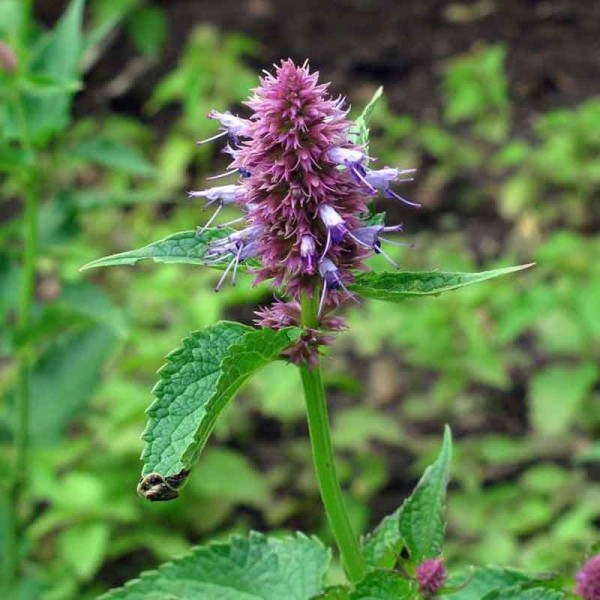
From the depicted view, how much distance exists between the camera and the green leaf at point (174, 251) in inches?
46.0

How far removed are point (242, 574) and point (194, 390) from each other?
40cm

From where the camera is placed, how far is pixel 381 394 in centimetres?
433

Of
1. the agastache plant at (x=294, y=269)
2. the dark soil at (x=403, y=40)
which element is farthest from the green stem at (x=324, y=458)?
the dark soil at (x=403, y=40)

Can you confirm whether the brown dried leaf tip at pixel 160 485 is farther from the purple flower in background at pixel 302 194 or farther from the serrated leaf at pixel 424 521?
the serrated leaf at pixel 424 521

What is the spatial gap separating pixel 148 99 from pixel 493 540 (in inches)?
158

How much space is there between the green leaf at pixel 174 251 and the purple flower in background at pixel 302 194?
3 cm

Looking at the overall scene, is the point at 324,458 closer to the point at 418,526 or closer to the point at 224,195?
the point at 418,526

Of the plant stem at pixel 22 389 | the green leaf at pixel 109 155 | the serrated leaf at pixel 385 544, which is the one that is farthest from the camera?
the green leaf at pixel 109 155

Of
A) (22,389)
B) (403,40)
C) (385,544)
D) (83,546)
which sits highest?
(403,40)

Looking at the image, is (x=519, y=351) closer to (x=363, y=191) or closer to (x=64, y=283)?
(x=64, y=283)

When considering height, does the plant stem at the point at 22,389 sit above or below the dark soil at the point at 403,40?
below

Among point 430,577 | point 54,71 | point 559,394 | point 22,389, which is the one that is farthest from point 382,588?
point 559,394

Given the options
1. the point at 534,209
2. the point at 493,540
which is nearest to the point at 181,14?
the point at 534,209

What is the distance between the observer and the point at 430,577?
1280mm
